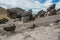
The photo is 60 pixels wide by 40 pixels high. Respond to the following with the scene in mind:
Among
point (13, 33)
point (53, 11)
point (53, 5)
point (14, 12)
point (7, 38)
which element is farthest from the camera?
point (14, 12)

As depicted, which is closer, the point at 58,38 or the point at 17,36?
the point at 58,38

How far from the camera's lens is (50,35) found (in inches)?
327

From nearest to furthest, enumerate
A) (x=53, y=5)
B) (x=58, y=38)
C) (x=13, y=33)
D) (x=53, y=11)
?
1. (x=58, y=38)
2. (x=13, y=33)
3. (x=53, y=11)
4. (x=53, y=5)

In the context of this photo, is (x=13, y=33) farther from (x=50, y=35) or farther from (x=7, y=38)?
(x=50, y=35)

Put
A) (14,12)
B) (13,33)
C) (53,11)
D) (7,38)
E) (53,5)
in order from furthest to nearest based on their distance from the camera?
1. (14,12)
2. (53,5)
3. (53,11)
4. (13,33)
5. (7,38)

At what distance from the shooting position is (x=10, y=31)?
33.3 ft

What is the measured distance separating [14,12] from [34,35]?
10236 mm

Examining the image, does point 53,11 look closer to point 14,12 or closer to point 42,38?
point 14,12

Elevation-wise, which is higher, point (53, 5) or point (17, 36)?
point (53, 5)

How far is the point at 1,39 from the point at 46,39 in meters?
2.65

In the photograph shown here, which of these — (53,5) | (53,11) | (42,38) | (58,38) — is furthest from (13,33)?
(53,5)

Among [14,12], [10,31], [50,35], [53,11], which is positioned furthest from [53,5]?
[50,35]

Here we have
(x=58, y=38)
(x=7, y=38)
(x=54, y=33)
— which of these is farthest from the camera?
(x=7, y=38)

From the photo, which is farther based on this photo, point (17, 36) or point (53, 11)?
point (53, 11)
